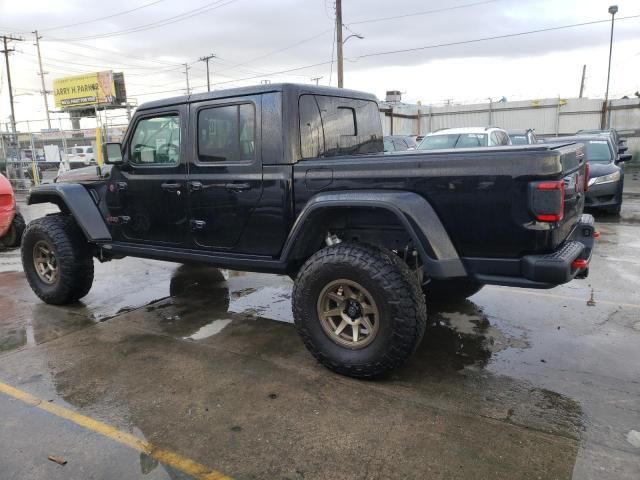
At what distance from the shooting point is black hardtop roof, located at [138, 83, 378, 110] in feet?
12.4

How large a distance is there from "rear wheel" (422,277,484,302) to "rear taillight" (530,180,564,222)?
1.75 metres

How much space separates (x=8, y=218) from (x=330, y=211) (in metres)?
6.71

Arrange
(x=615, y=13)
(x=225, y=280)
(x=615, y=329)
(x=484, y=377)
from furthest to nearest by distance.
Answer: (x=615, y=13), (x=225, y=280), (x=615, y=329), (x=484, y=377)

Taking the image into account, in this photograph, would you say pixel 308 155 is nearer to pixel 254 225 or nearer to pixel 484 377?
pixel 254 225

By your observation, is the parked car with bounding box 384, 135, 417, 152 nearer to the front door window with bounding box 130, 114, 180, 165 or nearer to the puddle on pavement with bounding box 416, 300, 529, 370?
the puddle on pavement with bounding box 416, 300, 529, 370

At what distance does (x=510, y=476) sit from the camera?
248cm

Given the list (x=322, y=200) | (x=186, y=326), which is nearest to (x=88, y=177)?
(x=186, y=326)

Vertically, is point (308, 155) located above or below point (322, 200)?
above

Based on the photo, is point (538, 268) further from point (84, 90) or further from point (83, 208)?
point (84, 90)

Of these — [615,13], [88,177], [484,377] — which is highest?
[615,13]

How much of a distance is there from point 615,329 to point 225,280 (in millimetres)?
4211

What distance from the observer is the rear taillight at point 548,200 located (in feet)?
9.31

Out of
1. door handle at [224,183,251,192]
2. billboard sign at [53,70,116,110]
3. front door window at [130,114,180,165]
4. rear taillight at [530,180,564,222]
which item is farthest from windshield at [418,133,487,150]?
billboard sign at [53,70,116,110]

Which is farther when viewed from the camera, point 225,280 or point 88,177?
point 225,280
